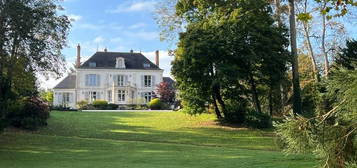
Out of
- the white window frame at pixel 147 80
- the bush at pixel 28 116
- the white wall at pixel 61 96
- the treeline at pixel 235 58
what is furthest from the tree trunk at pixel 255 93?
the white wall at pixel 61 96

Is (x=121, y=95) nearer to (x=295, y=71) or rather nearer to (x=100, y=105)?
(x=100, y=105)

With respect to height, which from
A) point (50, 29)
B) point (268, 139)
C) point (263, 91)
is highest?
point (50, 29)

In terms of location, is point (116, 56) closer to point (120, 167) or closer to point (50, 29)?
point (50, 29)

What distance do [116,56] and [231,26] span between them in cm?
3956

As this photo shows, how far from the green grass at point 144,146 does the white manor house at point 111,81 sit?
1258 inches

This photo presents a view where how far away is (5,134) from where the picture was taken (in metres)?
18.5

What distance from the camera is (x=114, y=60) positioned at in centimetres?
5866

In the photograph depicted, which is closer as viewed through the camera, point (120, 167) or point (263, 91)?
point (120, 167)

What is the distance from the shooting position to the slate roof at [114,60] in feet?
188

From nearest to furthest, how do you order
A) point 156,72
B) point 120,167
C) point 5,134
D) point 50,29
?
point 120,167 → point 50,29 → point 5,134 → point 156,72

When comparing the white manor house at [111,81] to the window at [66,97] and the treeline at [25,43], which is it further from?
the treeline at [25,43]

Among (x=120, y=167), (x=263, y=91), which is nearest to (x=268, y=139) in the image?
(x=263, y=91)

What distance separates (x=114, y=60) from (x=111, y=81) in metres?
3.52

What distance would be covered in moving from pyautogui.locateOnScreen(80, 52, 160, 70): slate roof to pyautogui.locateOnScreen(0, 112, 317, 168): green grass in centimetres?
3326
